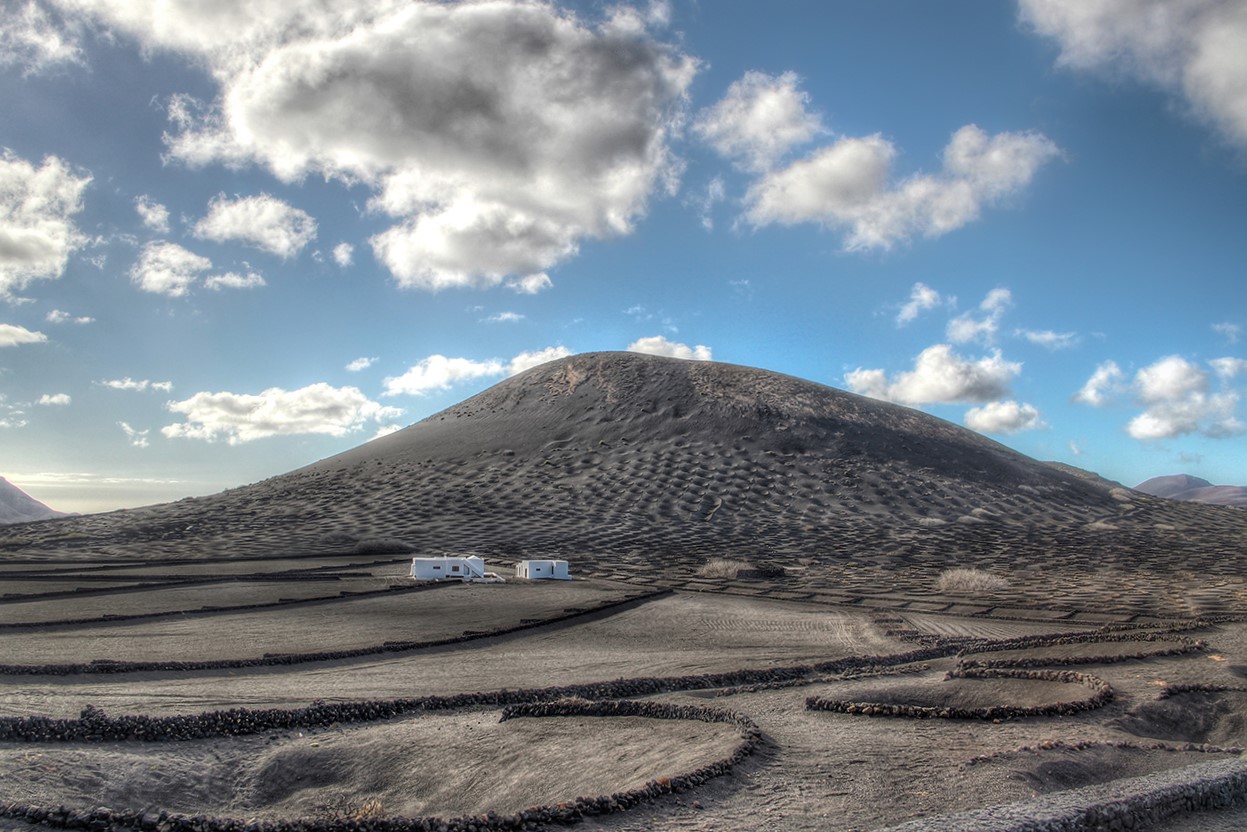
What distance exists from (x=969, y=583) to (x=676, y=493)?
89.2ft

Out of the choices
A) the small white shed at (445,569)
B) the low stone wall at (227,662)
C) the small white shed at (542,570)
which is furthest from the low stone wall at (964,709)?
the small white shed at (445,569)

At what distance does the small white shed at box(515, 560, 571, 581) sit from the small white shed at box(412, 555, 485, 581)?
1627 millimetres

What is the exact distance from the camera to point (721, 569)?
115 feet

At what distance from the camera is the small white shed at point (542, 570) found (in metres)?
32.7

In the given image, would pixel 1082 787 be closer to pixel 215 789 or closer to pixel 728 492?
pixel 215 789

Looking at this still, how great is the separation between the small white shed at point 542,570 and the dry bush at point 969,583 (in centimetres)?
1396

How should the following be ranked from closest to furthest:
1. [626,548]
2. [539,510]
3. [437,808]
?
[437,808]
[626,548]
[539,510]

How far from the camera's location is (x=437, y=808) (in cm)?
903

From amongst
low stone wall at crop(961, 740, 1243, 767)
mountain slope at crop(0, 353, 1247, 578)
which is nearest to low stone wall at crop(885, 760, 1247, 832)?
low stone wall at crop(961, 740, 1243, 767)

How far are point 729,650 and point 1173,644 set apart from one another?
30.8ft

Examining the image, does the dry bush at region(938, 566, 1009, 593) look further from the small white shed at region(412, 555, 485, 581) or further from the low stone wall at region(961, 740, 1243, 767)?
the low stone wall at region(961, 740, 1243, 767)

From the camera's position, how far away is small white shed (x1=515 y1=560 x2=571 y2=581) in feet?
107

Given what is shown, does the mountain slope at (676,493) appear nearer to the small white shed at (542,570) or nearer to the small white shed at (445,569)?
the small white shed at (542,570)

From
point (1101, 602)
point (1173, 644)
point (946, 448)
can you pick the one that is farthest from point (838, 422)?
point (1173, 644)
